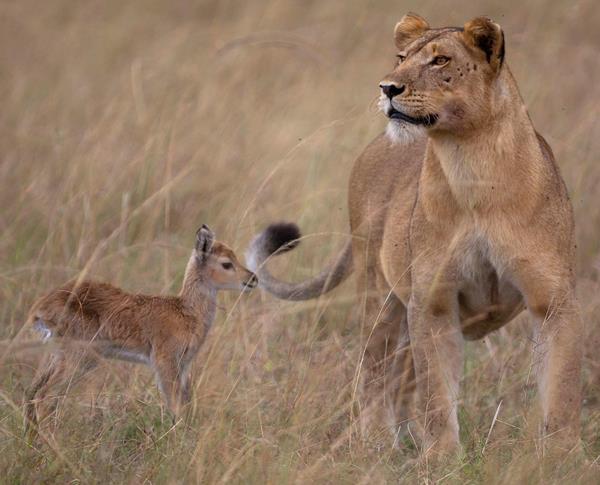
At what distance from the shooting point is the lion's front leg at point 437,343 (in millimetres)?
5562

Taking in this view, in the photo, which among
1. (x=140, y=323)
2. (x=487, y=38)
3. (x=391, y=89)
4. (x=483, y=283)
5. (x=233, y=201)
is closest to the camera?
(x=391, y=89)

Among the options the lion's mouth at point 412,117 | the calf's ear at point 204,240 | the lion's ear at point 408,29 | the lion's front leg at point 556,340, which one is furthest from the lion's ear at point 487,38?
the calf's ear at point 204,240

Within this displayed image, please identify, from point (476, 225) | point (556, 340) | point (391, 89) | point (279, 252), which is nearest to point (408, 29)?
point (391, 89)

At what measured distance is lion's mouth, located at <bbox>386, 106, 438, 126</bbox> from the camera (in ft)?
17.3

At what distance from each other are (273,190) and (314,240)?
910 mm

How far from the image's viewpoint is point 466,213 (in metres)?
5.50

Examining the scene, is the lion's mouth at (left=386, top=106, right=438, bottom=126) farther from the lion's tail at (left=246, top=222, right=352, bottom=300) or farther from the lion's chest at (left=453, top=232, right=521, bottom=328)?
the lion's tail at (left=246, top=222, right=352, bottom=300)

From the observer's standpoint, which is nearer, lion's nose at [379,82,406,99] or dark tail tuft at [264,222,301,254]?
lion's nose at [379,82,406,99]

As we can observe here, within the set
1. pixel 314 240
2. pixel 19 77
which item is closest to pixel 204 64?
pixel 19 77

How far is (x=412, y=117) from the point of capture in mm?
5262

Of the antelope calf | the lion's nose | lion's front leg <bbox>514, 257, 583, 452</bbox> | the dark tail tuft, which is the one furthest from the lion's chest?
the antelope calf

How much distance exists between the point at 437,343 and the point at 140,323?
1.35 m

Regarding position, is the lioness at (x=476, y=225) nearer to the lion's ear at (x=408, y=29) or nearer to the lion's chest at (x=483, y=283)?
the lion's chest at (x=483, y=283)

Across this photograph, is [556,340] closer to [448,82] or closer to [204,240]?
[448,82]
